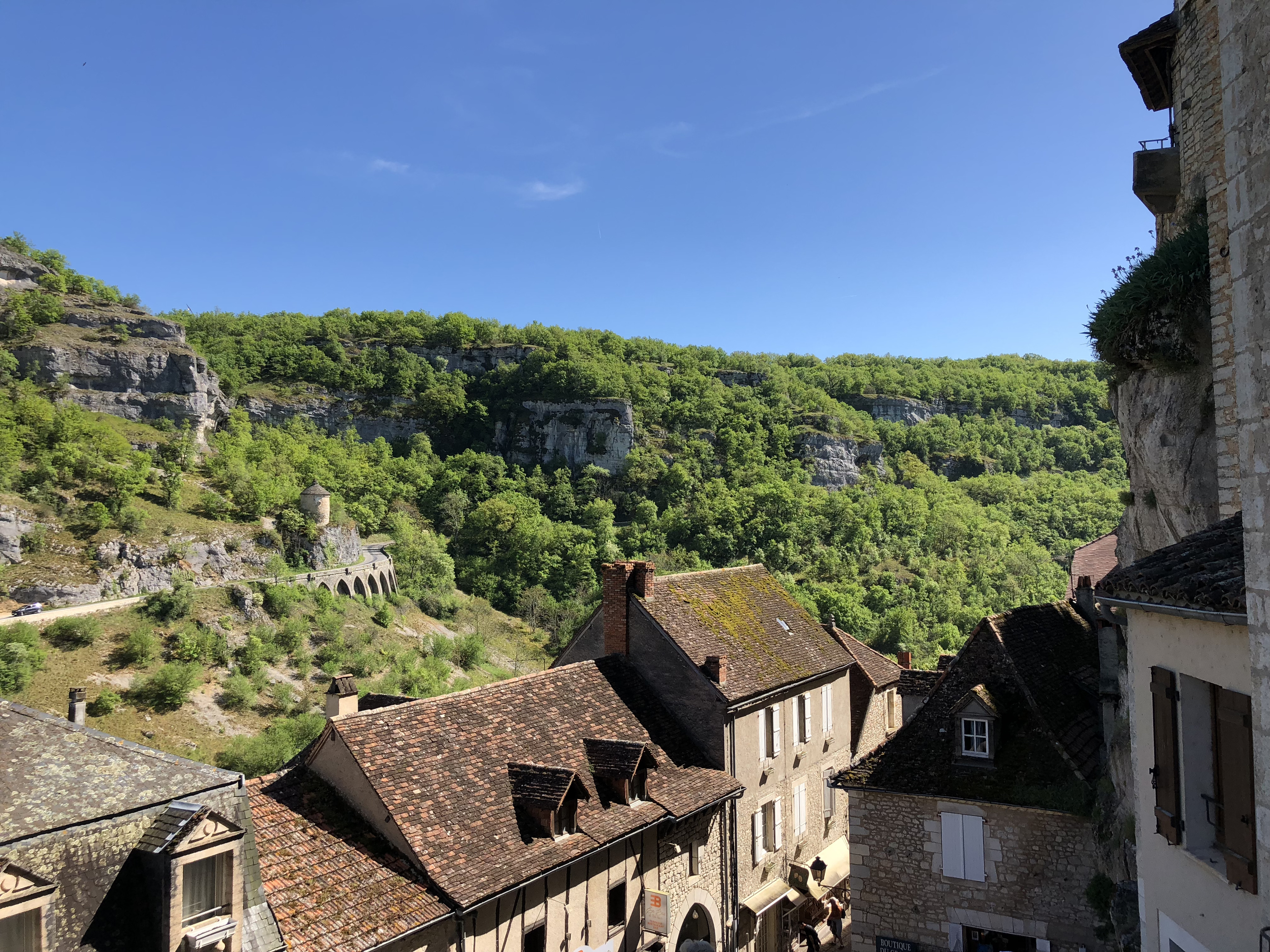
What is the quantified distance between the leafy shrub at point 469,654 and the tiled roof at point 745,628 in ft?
124

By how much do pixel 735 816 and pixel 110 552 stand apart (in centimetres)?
4967

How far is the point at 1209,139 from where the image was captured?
1127 cm

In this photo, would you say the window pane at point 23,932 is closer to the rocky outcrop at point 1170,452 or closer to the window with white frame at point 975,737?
the rocky outcrop at point 1170,452

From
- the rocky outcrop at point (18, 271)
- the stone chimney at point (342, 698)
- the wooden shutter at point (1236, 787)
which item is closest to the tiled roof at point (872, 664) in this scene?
the stone chimney at point (342, 698)

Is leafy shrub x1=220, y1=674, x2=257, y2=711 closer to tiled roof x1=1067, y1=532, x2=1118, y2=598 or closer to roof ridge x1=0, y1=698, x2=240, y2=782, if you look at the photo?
roof ridge x1=0, y1=698, x2=240, y2=782

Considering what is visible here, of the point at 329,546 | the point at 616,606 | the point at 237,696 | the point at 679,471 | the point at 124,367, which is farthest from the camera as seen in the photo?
the point at 679,471

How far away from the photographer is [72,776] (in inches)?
314

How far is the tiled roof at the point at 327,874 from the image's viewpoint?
9.43 meters

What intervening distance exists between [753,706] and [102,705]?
36195 millimetres

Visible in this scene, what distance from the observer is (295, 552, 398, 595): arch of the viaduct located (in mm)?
58719

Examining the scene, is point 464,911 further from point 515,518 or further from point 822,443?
point 822,443

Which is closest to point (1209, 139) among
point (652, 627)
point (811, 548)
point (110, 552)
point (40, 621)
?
point (652, 627)

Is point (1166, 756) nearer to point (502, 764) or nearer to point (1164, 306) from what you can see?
point (1164, 306)

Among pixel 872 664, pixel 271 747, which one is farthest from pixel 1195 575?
pixel 271 747
